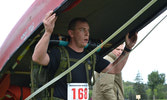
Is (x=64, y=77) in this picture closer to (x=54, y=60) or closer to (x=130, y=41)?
(x=54, y=60)

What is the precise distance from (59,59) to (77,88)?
363 mm

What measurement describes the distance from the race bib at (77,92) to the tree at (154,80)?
80064mm

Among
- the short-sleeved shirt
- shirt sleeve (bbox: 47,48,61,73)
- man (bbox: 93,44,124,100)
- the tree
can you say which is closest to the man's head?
the short-sleeved shirt

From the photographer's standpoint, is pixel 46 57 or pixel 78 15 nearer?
pixel 46 57

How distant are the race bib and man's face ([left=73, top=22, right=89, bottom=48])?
463 millimetres

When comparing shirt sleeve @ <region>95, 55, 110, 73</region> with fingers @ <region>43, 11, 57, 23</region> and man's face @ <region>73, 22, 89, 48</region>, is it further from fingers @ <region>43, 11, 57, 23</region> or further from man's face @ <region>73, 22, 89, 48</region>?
fingers @ <region>43, 11, 57, 23</region>

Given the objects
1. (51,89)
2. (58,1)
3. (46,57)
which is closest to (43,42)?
(46,57)

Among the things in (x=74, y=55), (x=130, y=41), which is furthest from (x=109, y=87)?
(x=74, y=55)

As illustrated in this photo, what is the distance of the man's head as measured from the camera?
2533 mm

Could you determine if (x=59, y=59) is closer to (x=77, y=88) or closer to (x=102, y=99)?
(x=77, y=88)

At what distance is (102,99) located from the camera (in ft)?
13.3

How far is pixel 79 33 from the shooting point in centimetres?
254

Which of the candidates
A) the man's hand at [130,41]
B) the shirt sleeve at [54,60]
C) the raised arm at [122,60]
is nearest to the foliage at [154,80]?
the raised arm at [122,60]

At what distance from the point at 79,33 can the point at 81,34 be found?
28 mm
